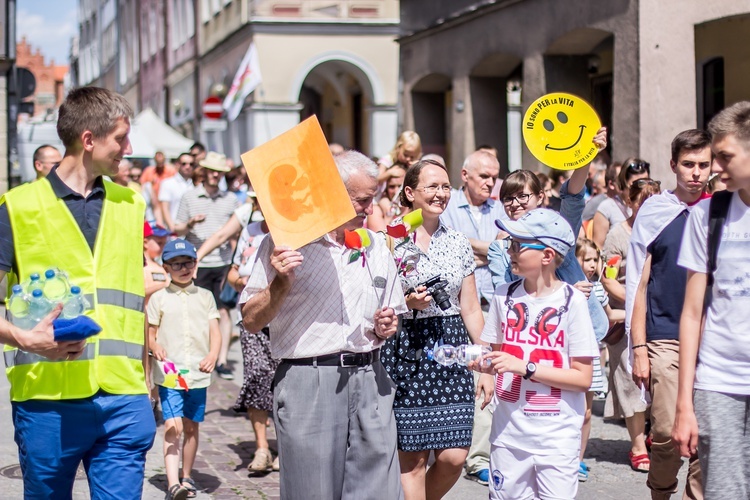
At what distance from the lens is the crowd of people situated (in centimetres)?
439

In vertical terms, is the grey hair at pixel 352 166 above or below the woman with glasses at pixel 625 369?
above

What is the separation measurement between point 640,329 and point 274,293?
2.24 meters

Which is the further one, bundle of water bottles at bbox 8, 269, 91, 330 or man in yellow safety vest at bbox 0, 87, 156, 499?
man in yellow safety vest at bbox 0, 87, 156, 499

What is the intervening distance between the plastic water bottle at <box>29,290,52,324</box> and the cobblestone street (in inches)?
128

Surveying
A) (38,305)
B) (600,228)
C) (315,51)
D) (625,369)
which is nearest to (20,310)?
(38,305)

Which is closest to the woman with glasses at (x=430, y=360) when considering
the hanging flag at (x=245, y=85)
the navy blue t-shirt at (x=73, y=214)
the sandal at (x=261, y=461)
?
the navy blue t-shirt at (x=73, y=214)

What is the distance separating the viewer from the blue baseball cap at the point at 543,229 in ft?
16.8

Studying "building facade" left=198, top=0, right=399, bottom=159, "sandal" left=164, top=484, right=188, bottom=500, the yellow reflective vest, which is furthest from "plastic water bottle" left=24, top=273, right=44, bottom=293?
"building facade" left=198, top=0, right=399, bottom=159

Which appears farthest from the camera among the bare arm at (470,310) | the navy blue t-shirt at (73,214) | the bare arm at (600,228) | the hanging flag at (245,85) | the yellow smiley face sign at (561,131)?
the hanging flag at (245,85)

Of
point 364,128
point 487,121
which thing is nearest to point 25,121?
point 364,128

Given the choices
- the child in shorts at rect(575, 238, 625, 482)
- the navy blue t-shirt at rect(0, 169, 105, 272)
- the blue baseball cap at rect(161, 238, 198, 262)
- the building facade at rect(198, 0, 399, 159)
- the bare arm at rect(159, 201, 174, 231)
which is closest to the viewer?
the navy blue t-shirt at rect(0, 169, 105, 272)

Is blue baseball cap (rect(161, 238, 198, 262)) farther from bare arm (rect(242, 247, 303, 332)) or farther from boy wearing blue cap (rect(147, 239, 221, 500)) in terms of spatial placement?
bare arm (rect(242, 247, 303, 332))

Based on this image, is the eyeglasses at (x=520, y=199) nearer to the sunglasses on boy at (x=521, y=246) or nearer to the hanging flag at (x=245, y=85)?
the sunglasses on boy at (x=521, y=246)

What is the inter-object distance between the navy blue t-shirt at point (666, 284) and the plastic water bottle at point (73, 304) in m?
3.02
